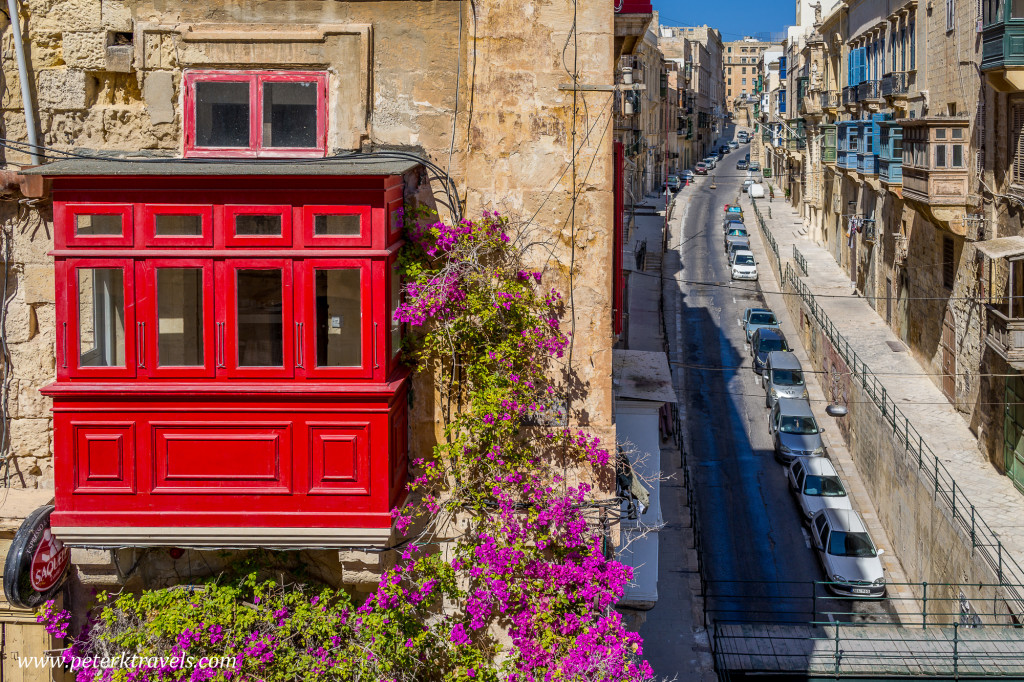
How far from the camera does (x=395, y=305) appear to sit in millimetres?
→ 8766

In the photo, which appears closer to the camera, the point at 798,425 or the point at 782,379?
the point at 798,425

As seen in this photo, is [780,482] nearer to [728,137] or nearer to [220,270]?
[220,270]

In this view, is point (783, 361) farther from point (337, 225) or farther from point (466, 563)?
point (337, 225)

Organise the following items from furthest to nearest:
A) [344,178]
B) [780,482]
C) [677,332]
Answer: [677,332]
[780,482]
[344,178]

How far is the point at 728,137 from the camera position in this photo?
18275cm

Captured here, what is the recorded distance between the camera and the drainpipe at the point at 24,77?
879 cm

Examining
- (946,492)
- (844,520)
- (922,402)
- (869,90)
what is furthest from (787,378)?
(869,90)

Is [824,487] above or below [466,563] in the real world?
below

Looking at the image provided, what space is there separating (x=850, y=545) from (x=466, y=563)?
15.6 meters

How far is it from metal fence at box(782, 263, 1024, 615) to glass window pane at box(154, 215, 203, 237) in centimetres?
1372

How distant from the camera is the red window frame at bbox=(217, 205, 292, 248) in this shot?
816cm

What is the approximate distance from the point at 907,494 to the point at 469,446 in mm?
16811

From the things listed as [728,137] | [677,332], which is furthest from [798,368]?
[728,137]

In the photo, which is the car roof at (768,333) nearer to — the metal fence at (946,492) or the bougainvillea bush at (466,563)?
the metal fence at (946,492)
